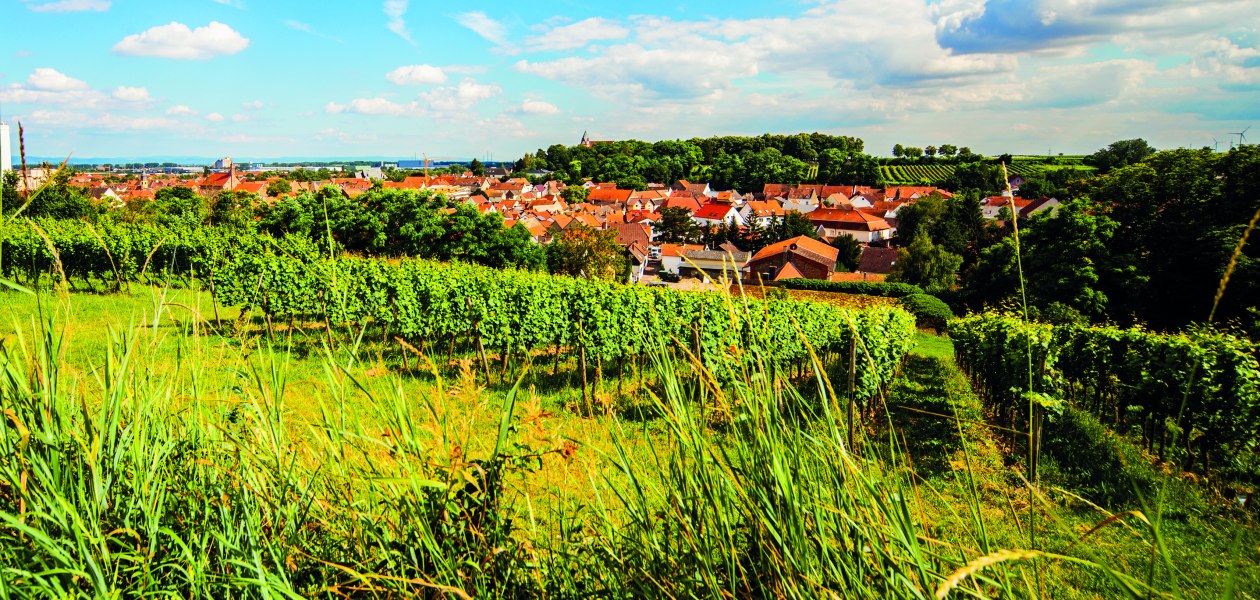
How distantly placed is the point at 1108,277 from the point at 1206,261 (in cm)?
406

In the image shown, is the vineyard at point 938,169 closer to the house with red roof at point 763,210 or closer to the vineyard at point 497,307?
the house with red roof at point 763,210

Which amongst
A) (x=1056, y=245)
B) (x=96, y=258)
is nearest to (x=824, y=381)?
(x=96, y=258)

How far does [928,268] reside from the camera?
45.7 m

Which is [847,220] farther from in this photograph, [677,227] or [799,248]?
[799,248]

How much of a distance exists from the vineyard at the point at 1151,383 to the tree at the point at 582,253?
25644 millimetres

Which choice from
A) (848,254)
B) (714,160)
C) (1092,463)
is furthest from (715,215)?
(1092,463)

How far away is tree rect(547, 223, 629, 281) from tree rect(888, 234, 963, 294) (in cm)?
2227

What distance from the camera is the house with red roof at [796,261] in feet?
163

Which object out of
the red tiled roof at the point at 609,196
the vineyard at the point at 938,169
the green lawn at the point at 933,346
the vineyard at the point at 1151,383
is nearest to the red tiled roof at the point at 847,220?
the red tiled roof at the point at 609,196

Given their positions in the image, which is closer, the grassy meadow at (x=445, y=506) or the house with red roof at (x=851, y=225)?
the grassy meadow at (x=445, y=506)

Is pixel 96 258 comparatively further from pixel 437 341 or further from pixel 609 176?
pixel 609 176

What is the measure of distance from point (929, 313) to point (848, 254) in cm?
3177

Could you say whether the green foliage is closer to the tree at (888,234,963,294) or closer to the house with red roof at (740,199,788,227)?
the tree at (888,234,963,294)

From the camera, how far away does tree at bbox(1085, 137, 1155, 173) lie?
4021 inches
